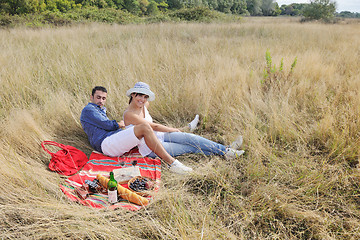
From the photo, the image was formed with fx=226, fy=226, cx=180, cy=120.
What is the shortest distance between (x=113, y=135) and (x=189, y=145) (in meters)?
0.99

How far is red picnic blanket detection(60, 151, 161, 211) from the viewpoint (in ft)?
6.97

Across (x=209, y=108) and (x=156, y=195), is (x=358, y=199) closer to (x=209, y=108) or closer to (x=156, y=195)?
(x=156, y=195)

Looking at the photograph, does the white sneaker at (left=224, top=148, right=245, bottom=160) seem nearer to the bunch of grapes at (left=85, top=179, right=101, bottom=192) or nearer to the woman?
the woman

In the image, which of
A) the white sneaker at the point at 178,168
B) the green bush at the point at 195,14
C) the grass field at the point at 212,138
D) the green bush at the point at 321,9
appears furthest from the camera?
the green bush at the point at 321,9

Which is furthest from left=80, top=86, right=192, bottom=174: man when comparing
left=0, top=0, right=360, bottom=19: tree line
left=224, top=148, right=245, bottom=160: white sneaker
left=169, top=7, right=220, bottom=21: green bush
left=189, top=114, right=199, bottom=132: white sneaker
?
left=0, top=0, right=360, bottom=19: tree line

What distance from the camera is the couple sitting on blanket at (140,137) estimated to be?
8.98ft

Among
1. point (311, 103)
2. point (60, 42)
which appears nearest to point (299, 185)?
point (311, 103)

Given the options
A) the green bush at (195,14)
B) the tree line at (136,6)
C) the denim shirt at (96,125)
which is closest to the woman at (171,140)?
the denim shirt at (96,125)

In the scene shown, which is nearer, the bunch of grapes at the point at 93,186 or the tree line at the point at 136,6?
the bunch of grapes at the point at 93,186

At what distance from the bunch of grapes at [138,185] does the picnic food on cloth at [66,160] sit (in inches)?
29.4

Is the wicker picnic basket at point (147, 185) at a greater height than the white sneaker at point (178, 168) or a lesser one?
lesser

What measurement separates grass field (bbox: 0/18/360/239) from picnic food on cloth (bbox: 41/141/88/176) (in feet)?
0.53

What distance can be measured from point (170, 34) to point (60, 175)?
7.37 meters

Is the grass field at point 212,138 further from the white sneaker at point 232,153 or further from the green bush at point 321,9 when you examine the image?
the green bush at point 321,9
